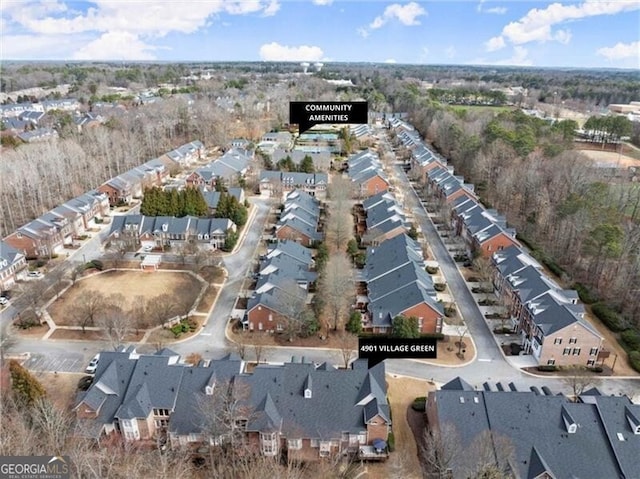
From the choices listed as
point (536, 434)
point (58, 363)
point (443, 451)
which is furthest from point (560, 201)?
point (58, 363)

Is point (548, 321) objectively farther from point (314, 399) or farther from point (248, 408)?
point (248, 408)

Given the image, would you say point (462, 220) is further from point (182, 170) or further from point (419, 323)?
point (182, 170)

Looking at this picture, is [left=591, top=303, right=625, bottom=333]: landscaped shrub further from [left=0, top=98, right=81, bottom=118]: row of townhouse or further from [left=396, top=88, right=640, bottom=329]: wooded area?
[left=0, top=98, right=81, bottom=118]: row of townhouse

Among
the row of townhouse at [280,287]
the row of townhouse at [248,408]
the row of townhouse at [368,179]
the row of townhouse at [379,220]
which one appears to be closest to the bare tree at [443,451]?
the row of townhouse at [248,408]

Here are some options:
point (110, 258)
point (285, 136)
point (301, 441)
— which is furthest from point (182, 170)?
point (301, 441)

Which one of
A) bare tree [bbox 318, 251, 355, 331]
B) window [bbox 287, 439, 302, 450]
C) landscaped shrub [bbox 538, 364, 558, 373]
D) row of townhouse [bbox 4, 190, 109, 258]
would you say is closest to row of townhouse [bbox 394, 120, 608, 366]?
landscaped shrub [bbox 538, 364, 558, 373]
